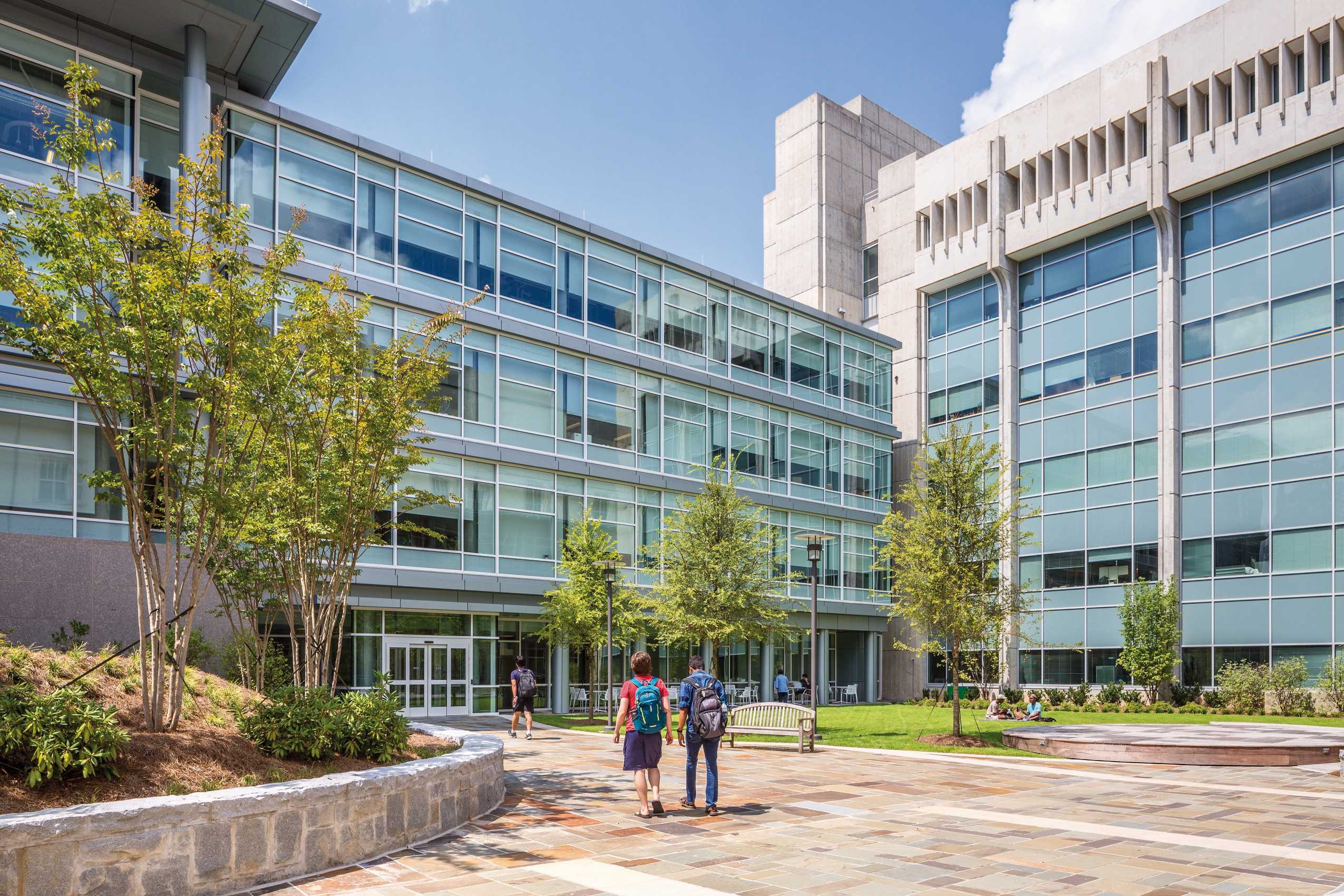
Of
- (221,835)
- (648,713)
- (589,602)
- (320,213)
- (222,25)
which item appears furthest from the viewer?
(589,602)

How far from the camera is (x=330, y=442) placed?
15125mm

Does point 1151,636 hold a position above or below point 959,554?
below

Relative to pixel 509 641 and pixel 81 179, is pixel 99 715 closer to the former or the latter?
pixel 81 179

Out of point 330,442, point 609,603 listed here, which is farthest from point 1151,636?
point 330,442

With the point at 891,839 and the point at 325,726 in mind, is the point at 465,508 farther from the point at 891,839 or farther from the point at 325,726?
the point at 891,839

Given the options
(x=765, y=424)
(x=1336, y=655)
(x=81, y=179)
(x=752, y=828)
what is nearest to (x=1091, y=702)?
(x=1336, y=655)

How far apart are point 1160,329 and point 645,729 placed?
33077mm

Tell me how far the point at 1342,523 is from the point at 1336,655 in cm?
408

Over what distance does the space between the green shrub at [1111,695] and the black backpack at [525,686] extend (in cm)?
2261

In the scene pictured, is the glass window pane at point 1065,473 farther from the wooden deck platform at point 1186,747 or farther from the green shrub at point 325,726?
the green shrub at point 325,726

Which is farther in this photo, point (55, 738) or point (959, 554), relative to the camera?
point (959, 554)

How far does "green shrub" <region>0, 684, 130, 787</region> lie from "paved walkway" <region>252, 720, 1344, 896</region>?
1.72 meters

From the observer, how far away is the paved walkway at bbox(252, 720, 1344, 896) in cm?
832

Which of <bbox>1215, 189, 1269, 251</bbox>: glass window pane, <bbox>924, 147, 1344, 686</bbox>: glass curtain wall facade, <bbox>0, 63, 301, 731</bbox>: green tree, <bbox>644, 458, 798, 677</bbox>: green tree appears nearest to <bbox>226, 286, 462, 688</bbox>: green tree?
<bbox>0, 63, 301, 731</bbox>: green tree
